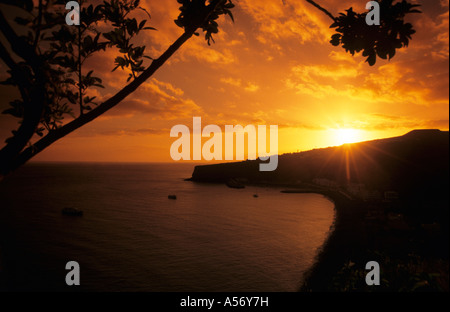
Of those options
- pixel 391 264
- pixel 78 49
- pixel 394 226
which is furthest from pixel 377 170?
pixel 78 49

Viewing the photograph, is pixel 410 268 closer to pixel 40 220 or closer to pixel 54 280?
pixel 54 280

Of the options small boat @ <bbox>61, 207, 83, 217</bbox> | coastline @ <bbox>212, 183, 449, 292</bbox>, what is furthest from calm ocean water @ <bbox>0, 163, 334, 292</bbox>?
coastline @ <bbox>212, 183, 449, 292</bbox>

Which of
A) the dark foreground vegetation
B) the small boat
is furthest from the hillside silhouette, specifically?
the small boat

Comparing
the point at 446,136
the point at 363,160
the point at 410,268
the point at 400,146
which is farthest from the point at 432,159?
the point at 410,268

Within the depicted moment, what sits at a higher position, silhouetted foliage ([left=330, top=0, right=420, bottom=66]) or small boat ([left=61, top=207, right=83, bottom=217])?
silhouetted foliage ([left=330, top=0, right=420, bottom=66])

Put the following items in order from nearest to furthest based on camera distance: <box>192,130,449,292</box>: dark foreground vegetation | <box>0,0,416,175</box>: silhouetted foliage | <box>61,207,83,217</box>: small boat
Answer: <box>0,0,416,175</box>: silhouetted foliage, <box>192,130,449,292</box>: dark foreground vegetation, <box>61,207,83,217</box>: small boat

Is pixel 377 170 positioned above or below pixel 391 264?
above

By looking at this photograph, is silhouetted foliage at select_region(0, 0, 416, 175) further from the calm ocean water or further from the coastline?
the calm ocean water

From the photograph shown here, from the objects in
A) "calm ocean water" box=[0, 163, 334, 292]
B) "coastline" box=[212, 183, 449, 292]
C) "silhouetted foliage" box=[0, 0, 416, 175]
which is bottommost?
"calm ocean water" box=[0, 163, 334, 292]

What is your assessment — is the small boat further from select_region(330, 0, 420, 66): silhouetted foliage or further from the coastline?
select_region(330, 0, 420, 66): silhouetted foliage

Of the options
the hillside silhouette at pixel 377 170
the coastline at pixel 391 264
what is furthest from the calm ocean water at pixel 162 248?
the hillside silhouette at pixel 377 170

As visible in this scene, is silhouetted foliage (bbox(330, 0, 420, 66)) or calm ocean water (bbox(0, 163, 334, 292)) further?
calm ocean water (bbox(0, 163, 334, 292))

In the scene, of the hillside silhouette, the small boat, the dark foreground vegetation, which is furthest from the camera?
the small boat

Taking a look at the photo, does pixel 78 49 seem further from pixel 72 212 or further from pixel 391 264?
pixel 72 212
